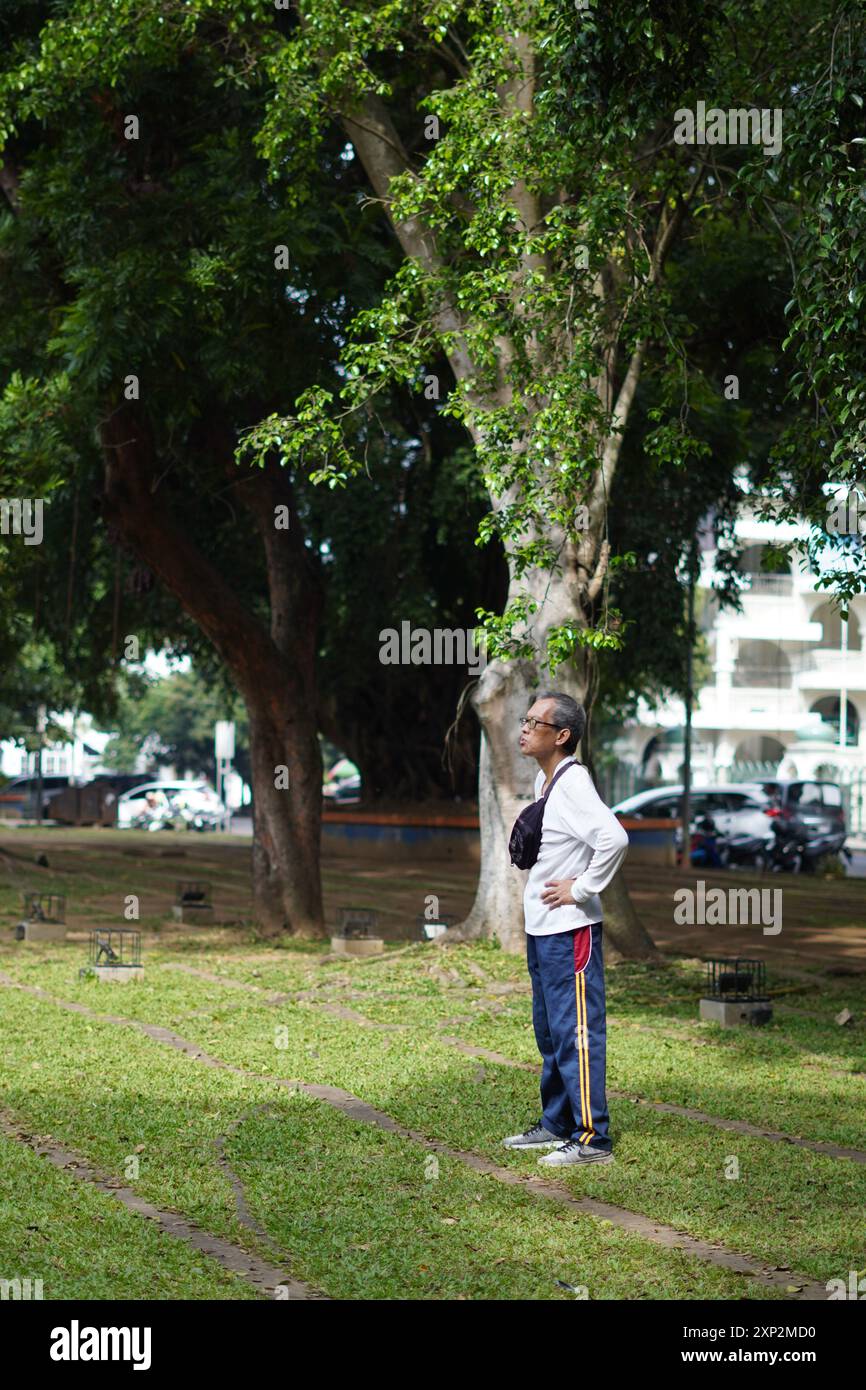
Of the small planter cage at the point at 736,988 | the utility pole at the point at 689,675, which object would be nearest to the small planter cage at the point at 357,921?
the small planter cage at the point at 736,988

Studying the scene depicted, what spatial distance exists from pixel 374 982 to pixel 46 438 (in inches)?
222

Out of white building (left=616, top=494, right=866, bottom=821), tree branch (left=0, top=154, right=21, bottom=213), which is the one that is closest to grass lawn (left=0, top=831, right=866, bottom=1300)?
tree branch (left=0, top=154, right=21, bottom=213)

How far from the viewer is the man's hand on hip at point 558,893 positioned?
6855mm

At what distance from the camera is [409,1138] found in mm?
7840

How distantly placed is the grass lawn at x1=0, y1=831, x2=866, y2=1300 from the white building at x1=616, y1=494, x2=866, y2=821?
43.8m

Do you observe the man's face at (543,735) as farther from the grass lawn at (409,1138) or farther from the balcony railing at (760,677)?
the balcony railing at (760,677)

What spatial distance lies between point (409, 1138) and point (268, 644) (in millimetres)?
10114

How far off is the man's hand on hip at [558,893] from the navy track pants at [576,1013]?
0.44 feet

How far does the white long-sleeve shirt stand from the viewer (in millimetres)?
6809

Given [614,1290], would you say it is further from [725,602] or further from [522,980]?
[725,602]

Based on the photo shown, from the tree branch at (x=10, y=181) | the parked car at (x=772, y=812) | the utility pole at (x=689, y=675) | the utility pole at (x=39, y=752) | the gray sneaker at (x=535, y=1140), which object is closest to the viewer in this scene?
the gray sneaker at (x=535, y=1140)

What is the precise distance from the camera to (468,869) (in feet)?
100

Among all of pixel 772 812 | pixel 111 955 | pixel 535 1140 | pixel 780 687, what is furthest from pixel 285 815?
pixel 780 687

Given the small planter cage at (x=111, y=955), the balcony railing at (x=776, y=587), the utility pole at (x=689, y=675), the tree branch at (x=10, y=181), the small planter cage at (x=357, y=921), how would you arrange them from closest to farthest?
1. the small planter cage at (x=111, y=955)
2. the small planter cage at (x=357, y=921)
3. the tree branch at (x=10, y=181)
4. the utility pole at (x=689, y=675)
5. the balcony railing at (x=776, y=587)
